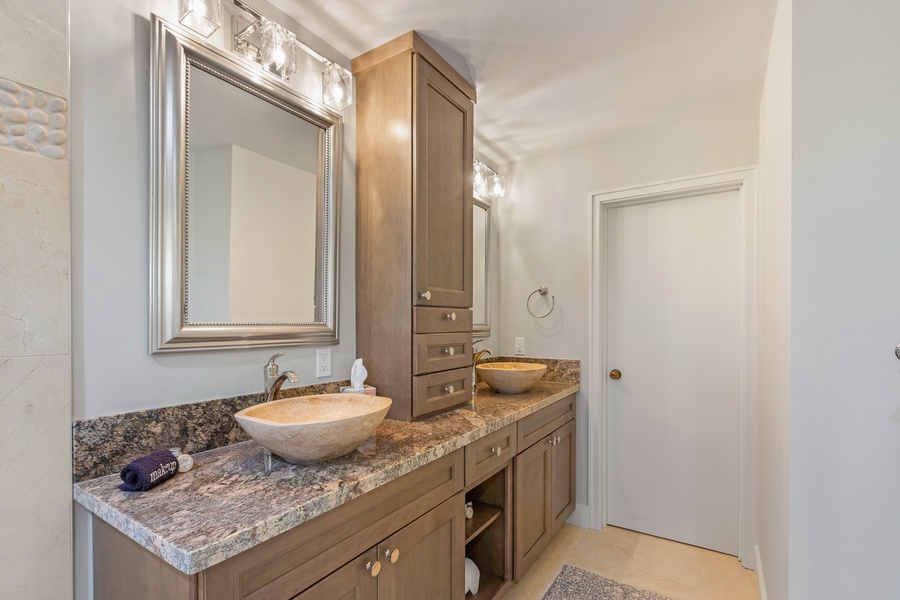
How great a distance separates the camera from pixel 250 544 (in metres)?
0.86

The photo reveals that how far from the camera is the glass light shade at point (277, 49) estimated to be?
1.48 meters

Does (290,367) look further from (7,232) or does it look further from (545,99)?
(545,99)

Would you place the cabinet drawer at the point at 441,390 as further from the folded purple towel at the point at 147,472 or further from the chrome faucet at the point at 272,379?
the folded purple towel at the point at 147,472

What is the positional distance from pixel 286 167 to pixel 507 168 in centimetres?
187

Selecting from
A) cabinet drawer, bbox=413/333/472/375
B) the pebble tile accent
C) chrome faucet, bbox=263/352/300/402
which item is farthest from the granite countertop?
the pebble tile accent

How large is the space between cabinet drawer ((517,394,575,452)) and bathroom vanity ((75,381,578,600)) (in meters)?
0.14

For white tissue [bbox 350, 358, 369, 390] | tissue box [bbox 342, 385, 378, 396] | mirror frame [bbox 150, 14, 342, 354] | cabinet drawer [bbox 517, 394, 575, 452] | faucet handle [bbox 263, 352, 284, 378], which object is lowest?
cabinet drawer [bbox 517, 394, 575, 452]

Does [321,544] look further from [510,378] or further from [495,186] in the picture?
[495,186]

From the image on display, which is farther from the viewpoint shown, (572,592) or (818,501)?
(572,592)

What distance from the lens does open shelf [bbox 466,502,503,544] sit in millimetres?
1808

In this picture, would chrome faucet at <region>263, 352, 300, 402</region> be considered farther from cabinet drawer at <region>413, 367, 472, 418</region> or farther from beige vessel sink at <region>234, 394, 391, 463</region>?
cabinet drawer at <region>413, 367, 472, 418</region>

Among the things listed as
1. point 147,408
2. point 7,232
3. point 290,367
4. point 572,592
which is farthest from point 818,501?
point 7,232

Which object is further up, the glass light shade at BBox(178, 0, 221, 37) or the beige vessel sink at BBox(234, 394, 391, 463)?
the glass light shade at BBox(178, 0, 221, 37)

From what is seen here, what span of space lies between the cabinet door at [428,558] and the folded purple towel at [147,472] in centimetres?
58
